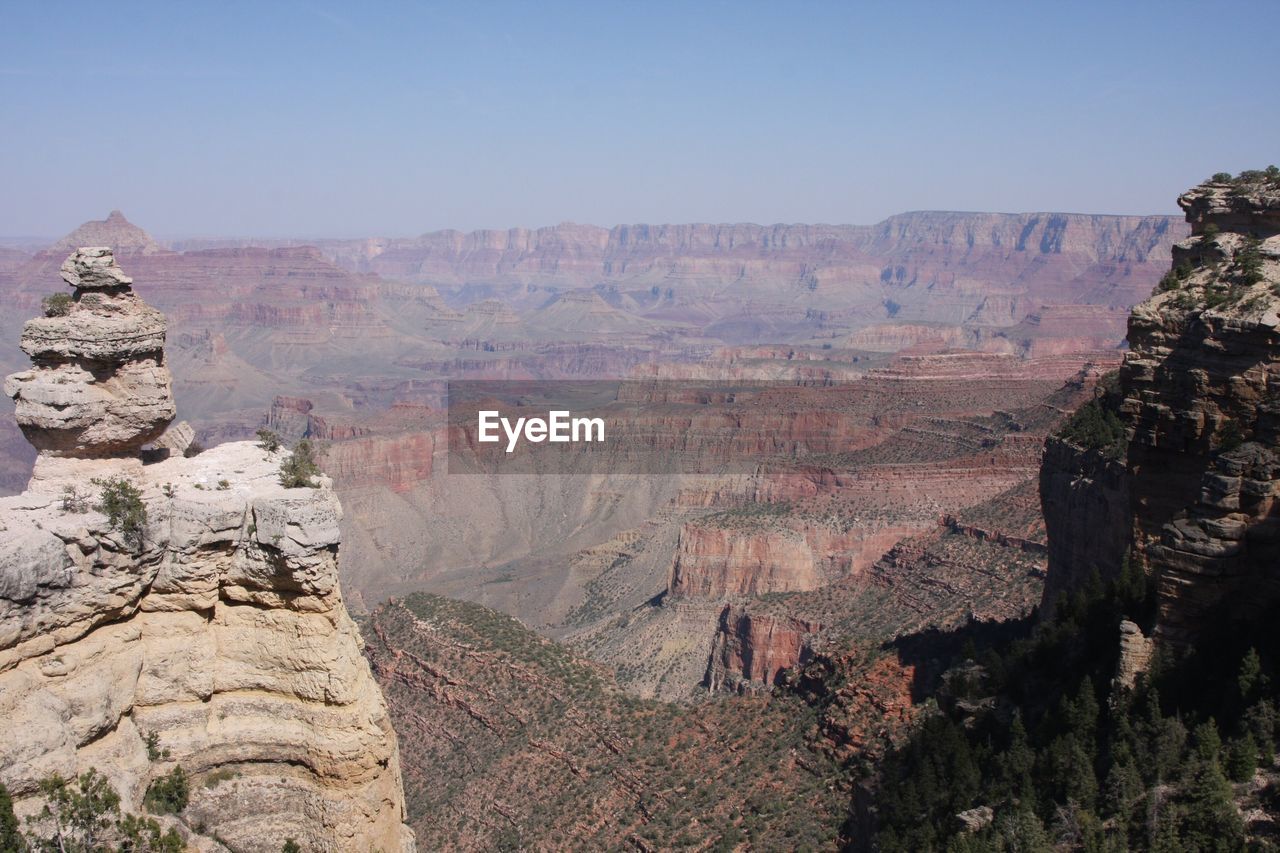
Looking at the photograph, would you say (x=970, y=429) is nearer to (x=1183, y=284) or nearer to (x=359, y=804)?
(x=1183, y=284)

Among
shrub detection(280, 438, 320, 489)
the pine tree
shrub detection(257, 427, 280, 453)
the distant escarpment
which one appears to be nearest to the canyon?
shrub detection(280, 438, 320, 489)

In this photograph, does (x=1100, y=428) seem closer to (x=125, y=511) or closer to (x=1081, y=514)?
(x=1081, y=514)

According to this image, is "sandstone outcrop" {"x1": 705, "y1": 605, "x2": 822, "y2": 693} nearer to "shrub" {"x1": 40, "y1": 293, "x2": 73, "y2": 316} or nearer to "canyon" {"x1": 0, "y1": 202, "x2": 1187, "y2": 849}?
"canyon" {"x1": 0, "y1": 202, "x2": 1187, "y2": 849}

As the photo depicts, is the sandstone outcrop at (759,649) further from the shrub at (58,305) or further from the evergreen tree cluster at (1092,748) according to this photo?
the shrub at (58,305)

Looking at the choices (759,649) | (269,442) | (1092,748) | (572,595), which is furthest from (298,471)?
(572,595)

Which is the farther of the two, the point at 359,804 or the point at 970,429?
the point at 970,429

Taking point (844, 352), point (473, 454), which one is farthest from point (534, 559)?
point (844, 352)
